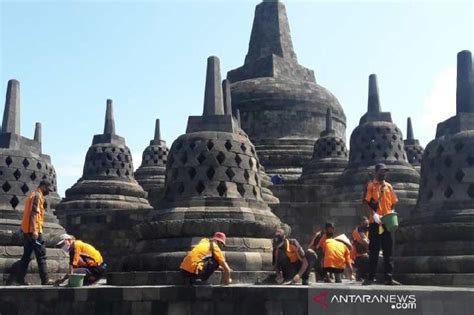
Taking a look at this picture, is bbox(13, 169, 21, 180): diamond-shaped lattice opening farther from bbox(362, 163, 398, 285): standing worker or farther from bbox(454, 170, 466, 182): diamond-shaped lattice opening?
bbox(454, 170, 466, 182): diamond-shaped lattice opening

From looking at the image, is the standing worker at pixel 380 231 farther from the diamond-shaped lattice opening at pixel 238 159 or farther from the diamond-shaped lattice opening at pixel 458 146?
the diamond-shaped lattice opening at pixel 458 146

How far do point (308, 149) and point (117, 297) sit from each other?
21.1 meters

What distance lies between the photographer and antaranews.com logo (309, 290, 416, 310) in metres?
7.91

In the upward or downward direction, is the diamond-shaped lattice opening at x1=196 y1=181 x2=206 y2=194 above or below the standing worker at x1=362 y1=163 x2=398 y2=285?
above

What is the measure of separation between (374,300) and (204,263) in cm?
257

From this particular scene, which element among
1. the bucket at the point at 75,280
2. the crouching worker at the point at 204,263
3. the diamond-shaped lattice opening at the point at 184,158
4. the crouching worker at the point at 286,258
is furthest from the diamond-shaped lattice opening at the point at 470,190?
the bucket at the point at 75,280

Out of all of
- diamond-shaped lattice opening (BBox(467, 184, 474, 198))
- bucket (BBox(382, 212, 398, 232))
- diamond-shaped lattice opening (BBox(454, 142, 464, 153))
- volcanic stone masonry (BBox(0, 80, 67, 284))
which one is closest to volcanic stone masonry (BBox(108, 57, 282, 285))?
volcanic stone masonry (BBox(0, 80, 67, 284))

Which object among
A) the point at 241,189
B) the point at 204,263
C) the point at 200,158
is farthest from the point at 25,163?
the point at 204,263

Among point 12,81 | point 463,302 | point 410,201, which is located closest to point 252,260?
point 463,302

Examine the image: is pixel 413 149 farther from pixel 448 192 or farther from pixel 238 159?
pixel 238 159

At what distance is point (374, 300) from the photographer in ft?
26.1

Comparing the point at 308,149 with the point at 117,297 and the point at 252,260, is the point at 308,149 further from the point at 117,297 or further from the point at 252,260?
the point at 117,297

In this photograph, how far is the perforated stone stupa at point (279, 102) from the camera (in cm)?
2919

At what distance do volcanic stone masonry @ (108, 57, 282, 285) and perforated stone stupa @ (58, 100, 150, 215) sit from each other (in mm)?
11730
